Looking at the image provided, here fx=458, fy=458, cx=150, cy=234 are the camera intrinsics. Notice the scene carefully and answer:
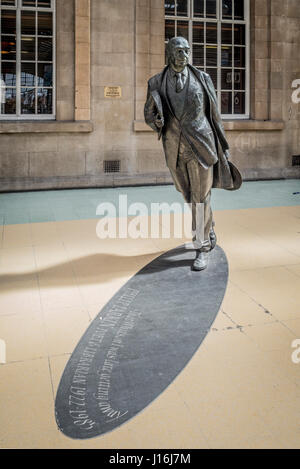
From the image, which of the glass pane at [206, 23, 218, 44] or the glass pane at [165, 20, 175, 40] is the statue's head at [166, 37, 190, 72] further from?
the glass pane at [206, 23, 218, 44]

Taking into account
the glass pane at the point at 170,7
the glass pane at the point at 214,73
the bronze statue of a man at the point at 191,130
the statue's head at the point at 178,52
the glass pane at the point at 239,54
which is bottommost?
the bronze statue of a man at the point at 191,130

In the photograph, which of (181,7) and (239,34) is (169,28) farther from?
(239,34)

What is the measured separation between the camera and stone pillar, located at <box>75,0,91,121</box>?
1093 cm

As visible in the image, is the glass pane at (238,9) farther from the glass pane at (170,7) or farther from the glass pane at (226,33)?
the glass pane at (170,7)

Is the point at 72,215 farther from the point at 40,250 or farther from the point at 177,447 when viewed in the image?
the point at 177,447

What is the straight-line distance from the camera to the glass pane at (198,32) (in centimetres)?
1257

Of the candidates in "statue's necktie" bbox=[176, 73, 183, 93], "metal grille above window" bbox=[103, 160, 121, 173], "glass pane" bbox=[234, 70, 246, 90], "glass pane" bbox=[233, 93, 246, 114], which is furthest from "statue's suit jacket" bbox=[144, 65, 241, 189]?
"glass pane" bbox=[234, 70, 246, 90]

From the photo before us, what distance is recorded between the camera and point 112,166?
462 inches

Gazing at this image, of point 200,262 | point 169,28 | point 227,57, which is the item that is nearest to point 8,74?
point 169,28

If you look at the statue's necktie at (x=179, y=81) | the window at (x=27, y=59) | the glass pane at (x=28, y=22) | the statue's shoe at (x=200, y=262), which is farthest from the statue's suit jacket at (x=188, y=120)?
the glass pane at (x=28, y=22)

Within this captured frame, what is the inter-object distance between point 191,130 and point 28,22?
28.3ft

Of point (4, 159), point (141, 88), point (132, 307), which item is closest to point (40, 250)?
point (132, 307)

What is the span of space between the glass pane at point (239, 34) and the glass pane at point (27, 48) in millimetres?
5562
